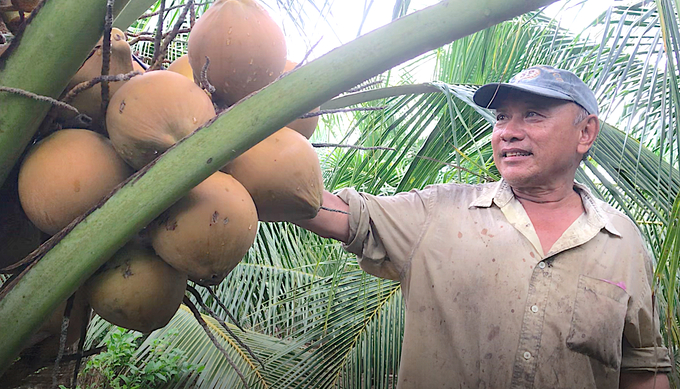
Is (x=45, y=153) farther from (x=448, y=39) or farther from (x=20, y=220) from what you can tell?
(x=448, y=39)

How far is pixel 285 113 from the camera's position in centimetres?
58

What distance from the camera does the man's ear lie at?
1562 millimetres

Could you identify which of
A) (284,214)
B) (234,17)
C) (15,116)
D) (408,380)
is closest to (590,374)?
(408,380)

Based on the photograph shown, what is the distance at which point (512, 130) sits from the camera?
5.07 feet

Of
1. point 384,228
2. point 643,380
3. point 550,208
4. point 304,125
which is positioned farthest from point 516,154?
point 304,125

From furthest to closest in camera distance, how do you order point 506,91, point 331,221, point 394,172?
1. point 394,172
2. point 506,91
3. point 331,221

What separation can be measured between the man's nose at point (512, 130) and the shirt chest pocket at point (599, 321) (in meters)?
0.42

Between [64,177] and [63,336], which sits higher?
[64,177]

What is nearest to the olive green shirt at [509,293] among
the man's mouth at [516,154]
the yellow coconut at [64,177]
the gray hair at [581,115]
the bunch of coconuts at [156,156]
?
the man's mouth at [516,154]

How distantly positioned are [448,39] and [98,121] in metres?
0.45

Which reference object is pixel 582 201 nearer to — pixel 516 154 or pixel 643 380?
pixel 516 154

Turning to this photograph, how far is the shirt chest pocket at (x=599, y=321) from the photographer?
1390 mm

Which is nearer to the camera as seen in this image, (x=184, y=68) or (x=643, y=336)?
(x=184, y=68)

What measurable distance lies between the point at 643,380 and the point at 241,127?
142cm
